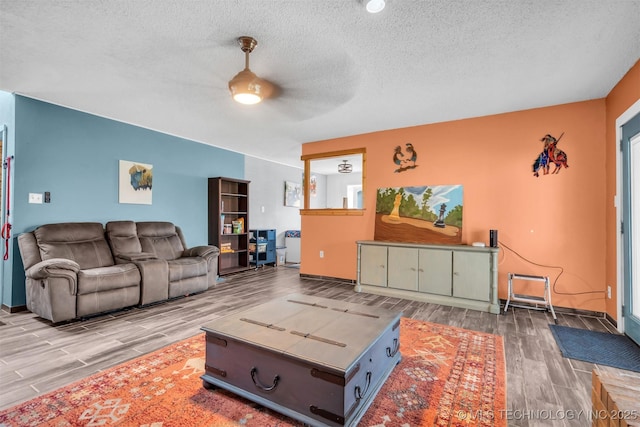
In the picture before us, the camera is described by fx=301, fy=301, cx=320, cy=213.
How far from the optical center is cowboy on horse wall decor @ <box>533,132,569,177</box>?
12.2 ft

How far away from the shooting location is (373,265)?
450cm

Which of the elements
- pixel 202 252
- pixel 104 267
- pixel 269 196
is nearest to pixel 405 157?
pixel 202 252

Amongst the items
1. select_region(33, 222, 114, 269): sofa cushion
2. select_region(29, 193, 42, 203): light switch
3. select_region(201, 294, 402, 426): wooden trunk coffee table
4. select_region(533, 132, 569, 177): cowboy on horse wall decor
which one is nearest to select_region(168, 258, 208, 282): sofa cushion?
select_region(33, 222, 114, 269): sofa cushion

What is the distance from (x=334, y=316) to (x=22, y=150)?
4.15m

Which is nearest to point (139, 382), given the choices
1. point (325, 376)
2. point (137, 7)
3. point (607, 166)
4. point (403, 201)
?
point (325, 376)

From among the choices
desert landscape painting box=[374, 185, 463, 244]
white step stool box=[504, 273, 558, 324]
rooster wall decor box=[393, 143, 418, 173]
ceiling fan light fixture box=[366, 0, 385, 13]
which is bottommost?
white step stool box=[504, 273, 558, 324]

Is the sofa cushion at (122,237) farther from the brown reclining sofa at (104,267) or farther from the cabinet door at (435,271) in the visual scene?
the cabinet door at (435,271)

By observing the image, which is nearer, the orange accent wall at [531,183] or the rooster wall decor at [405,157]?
the orange accent wall at [531,183]

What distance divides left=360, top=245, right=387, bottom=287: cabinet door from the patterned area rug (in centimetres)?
198

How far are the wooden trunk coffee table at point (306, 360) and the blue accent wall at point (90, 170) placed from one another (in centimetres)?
333

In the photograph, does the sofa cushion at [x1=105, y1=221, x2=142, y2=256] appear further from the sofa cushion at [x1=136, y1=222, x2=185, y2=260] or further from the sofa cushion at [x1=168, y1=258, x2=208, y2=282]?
the sofa cushion at [x1=168, y1=258, x2=208, y2=282]

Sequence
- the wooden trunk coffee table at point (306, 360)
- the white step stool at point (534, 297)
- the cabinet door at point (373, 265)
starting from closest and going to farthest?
the wooden trunk coffee table at point (306, 360)
the white step stool at point (534, 297)
the cabinet door at point (373, 265)

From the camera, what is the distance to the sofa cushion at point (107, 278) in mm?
3156

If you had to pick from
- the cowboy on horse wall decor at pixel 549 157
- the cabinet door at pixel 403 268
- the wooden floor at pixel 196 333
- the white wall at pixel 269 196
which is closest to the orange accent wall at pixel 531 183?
the cowboy on horse wall decor at pixel 549 157
